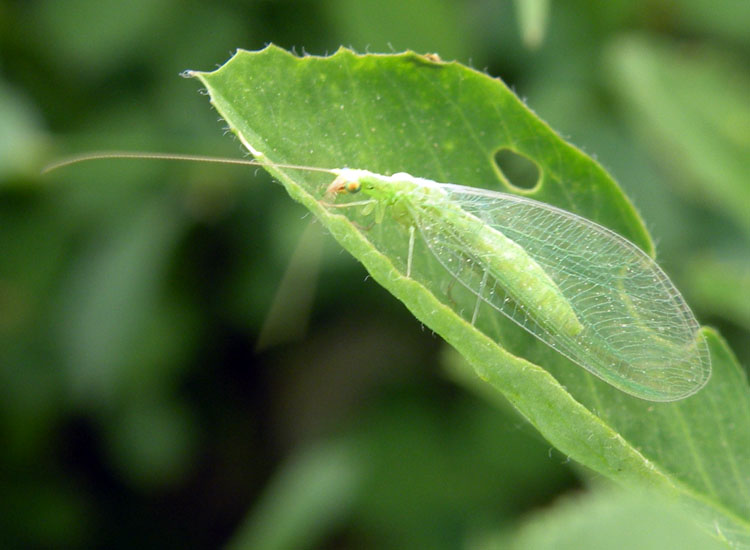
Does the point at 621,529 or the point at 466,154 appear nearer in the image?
the point at 621,529

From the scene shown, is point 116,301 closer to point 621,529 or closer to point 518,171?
point 518,171

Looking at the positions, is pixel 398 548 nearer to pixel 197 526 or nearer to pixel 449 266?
pixel 197 526

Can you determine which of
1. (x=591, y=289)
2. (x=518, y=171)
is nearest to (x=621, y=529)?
(x=591, y=289)

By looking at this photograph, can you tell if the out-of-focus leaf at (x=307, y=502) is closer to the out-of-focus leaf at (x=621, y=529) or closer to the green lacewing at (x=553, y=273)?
the green lacewing at (x=553, y=273)

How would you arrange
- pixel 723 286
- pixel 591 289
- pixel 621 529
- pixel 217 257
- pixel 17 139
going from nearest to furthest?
pixel 621 529
pixel 591 289
pixel 723 286
pixel 17 139
pixel 217 257

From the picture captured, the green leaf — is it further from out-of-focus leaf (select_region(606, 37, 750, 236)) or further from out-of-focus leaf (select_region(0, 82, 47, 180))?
out-of-focus leaf (select_region(0, 82, 47, 180))

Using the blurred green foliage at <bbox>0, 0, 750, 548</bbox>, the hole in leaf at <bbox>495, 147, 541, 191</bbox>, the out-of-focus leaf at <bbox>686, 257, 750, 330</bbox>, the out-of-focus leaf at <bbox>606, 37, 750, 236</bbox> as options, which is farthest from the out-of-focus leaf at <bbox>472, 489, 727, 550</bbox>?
the hole in leaf at <bbox>495, 147, 541, 191</bbox>

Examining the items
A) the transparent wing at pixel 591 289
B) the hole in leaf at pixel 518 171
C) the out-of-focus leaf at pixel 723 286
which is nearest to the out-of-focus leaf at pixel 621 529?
the transparent wing at pixel 591 289
